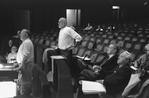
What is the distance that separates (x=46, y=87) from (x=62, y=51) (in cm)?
58

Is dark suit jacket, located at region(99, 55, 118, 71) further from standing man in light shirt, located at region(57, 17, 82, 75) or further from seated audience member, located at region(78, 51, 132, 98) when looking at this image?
standing man in light shirt, located at region(57, 17, 82, 75)

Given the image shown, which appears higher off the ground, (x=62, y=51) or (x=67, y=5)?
(x=67, y=5)

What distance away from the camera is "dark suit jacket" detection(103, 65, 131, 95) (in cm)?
162

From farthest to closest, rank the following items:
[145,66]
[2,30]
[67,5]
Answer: [67,5] → [2,30] → [145,66]

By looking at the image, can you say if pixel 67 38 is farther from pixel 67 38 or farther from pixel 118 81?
pixel 118 81

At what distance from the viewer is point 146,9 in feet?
34.1

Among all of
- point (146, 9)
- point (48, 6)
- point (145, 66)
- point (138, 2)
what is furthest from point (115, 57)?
point (146, 9)

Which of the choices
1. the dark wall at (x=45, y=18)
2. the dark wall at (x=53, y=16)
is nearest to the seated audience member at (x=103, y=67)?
the dark wall at (x=53, y=16)

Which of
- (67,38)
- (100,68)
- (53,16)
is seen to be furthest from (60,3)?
(100,68)

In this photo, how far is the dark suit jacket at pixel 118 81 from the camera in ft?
5.31

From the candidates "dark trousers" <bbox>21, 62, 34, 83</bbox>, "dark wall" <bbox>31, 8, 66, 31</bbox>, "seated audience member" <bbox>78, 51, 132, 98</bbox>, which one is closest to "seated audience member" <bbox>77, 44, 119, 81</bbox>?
"seated audience member" <bbox>78, 51, 132, 98</bbox>

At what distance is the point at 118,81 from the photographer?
1.62 meters

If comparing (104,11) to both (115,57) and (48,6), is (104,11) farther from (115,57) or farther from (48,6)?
(115,57)

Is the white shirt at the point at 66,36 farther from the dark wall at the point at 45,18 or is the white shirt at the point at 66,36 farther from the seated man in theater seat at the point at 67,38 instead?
the dark wall at the point at 45,18
